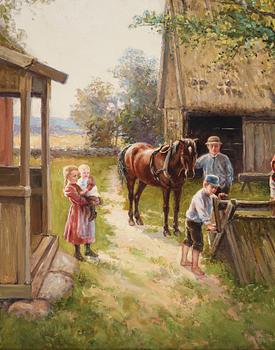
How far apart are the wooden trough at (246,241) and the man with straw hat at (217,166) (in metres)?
0.39

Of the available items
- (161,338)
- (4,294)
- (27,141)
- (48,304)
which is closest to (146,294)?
(161,338)

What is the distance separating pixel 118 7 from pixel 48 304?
2.86 meters

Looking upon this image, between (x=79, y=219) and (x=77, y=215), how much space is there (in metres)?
0.05

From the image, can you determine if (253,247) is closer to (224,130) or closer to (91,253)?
(91,253)

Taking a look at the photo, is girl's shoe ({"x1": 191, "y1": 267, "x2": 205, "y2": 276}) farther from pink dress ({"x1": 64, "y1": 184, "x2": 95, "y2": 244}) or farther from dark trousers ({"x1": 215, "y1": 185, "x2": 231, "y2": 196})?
pink dress ({"x1": 64, "y1": 184, "x2": 95, "y2": 244})

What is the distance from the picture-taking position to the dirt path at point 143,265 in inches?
194

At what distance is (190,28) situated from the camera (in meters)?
5.79

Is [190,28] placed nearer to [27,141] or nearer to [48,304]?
[27,141]

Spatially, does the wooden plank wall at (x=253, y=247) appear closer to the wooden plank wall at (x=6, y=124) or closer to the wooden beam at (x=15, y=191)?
the wooden beam at (x=15, y=191)

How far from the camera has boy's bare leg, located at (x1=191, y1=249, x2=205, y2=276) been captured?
204 inches

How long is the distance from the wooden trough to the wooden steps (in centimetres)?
156

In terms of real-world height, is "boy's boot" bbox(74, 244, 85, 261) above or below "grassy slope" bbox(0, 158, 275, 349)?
above

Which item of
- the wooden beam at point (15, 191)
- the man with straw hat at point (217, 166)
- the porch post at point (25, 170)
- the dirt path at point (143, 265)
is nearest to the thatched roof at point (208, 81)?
the man with straw hat at point (217, 166)

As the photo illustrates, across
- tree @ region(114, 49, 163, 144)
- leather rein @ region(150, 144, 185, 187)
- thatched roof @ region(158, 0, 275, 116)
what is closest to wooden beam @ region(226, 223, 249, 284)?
leather rein @ region(150, 144, 185, 187)
